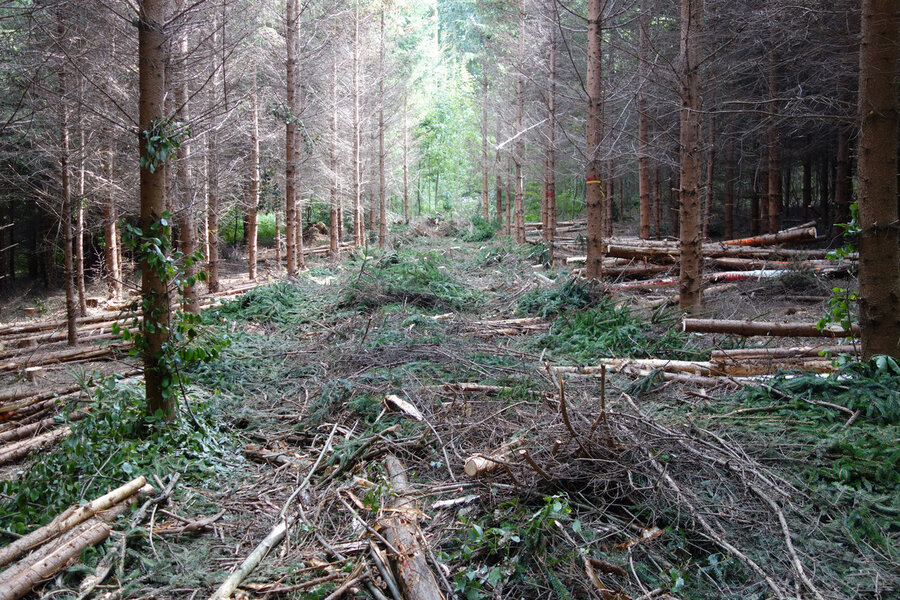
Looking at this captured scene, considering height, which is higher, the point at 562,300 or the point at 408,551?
the point at 562,300

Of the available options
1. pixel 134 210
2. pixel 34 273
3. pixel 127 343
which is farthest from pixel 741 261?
pixel 34 273

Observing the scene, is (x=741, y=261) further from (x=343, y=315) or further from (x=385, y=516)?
(x=385, y=516)

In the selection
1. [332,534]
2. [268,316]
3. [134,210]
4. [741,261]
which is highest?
[134,210]

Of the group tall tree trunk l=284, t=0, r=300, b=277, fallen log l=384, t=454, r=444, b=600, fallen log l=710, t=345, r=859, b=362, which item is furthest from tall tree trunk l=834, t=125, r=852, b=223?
fallen log l=384, t=454, r=444, b=600

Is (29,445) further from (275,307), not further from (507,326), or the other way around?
(507,326)

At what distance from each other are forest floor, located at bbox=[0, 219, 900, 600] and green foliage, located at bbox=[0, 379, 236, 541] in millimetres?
17

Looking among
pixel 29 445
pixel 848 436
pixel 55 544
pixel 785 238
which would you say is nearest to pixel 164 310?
pixel 29 445

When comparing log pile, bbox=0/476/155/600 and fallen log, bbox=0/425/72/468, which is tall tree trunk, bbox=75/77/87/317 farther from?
log pile, bbox=0/476/155/600

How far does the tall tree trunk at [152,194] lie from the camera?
4457mm

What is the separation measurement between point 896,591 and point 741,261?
10.1 meters

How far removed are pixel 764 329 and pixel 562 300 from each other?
351 cm

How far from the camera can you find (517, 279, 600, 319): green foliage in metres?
9.03

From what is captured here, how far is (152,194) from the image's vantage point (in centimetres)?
450

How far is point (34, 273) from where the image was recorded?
64.7 ft
